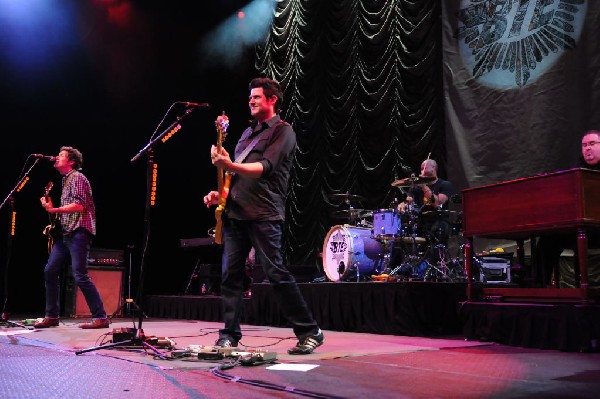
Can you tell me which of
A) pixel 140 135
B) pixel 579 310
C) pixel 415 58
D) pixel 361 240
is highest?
pixel 415 58

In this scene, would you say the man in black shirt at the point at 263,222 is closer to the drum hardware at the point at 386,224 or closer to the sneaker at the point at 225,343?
the sneaker at the point at 225,343

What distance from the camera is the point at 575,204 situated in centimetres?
452

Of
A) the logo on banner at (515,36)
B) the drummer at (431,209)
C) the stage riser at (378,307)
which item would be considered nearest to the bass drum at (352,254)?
the drummer at (431,209)

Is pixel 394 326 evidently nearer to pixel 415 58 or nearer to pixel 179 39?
pixel 415 58

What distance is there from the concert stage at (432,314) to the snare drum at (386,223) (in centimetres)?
110

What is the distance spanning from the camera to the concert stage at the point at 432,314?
459 cm

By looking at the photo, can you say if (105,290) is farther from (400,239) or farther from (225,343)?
(225,343)

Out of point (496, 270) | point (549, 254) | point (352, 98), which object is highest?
point (352, 98)

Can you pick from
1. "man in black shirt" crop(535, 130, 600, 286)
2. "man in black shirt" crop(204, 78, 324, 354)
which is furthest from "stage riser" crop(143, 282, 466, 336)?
"man in black shirt" crop(204, 78, 324, 354)

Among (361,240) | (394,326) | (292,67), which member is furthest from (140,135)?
(394,326)

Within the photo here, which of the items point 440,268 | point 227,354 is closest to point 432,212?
point 440,268

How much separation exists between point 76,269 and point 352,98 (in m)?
5.64

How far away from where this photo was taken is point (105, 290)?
923 centimetres

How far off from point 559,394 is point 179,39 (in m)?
9.63
